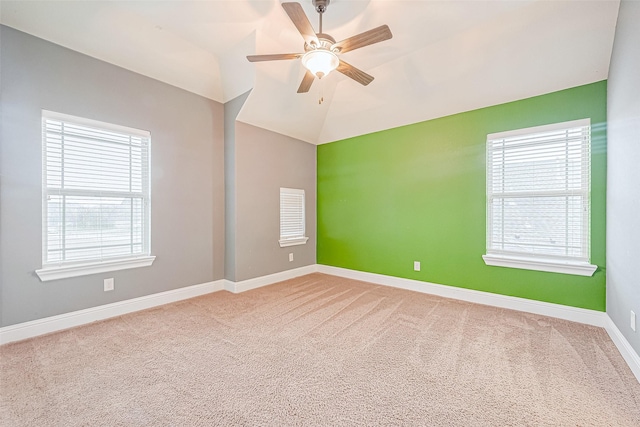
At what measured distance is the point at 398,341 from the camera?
2.33 metres

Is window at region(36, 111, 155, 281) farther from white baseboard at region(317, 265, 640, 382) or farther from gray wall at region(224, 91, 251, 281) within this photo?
white baseboard at region(317, 265, 640, 382)

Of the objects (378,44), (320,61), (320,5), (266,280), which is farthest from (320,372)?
(378,44)

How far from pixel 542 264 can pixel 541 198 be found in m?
0.75

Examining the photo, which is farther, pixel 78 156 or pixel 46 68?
pixel 78 156

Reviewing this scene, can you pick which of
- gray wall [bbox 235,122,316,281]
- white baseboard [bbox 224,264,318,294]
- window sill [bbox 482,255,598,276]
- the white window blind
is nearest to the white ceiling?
gray wall [bbox 235,122,316,281]

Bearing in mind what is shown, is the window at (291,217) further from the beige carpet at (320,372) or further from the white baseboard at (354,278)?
the beige carpet at (320,372)

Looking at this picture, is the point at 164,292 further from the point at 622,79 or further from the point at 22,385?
the point at 622,79

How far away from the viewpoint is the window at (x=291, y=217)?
14.5 feet

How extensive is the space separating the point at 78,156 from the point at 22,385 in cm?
203

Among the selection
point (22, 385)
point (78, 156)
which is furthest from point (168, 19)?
point (22, 385)

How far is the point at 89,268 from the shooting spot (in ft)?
8.78

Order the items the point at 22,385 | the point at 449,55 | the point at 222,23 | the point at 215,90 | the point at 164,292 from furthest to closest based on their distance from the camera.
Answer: the point at 215,90
the point at 164,292
the point at 449,55
the point at 222,23
the point at 22,385

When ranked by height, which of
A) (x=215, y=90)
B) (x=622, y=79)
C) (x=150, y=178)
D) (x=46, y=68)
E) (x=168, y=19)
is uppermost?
(x=168, y=19)

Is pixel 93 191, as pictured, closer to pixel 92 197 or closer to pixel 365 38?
pixel 92 197
